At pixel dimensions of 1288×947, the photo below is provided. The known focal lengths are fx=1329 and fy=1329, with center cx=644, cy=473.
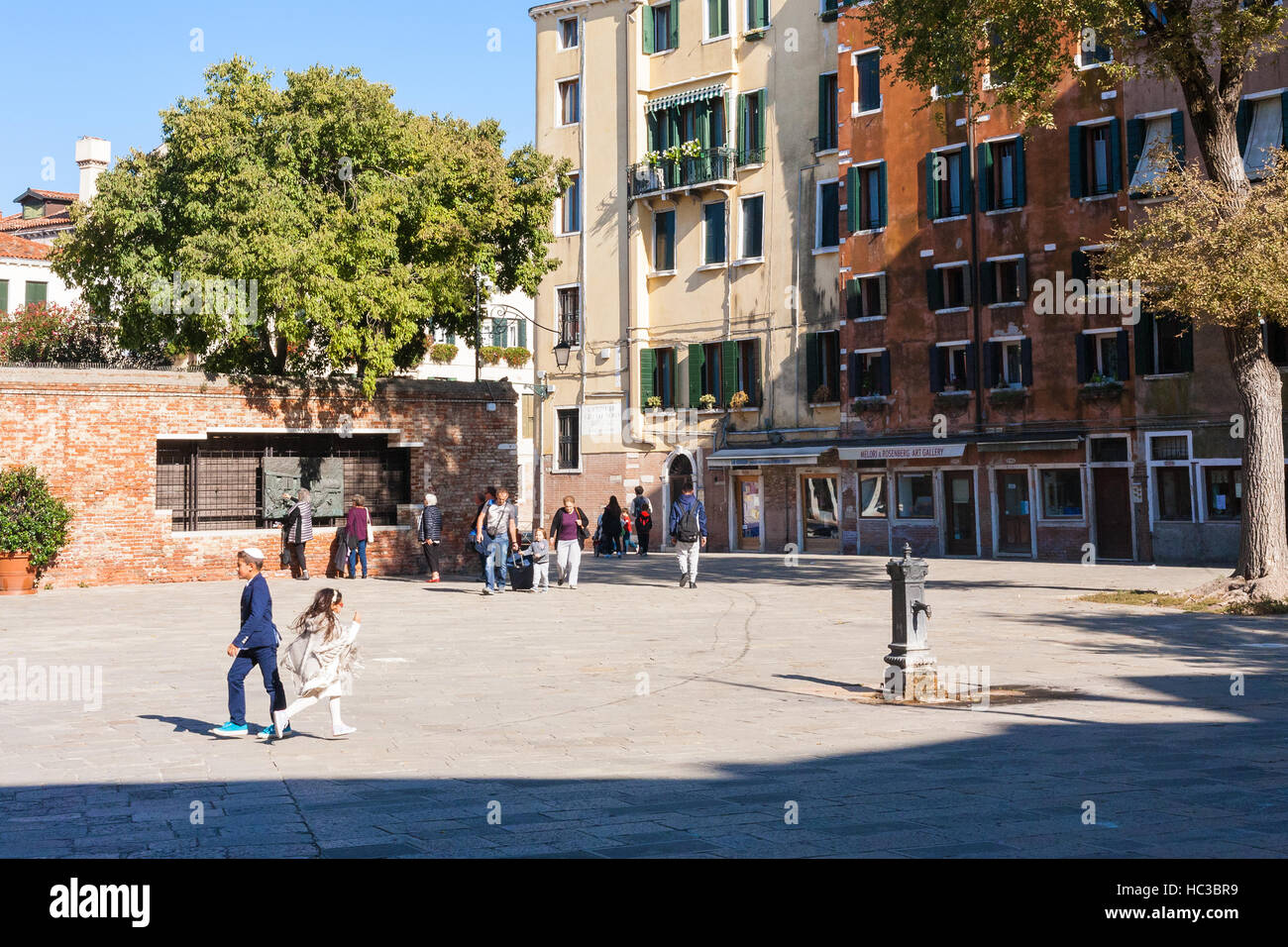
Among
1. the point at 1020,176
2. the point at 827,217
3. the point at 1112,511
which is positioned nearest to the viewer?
the point at 1112,511

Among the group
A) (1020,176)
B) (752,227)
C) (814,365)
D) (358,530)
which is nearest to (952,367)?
(814,365)

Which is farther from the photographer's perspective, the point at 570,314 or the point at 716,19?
the point at 570,314

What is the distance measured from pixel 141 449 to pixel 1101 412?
A: 872 inches

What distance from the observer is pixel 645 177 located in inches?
1684

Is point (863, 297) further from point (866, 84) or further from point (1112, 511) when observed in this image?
point (1112, 511)

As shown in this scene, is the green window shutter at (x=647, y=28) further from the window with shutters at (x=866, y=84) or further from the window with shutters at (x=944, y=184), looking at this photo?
the window with shutters at (x=944, y=184)

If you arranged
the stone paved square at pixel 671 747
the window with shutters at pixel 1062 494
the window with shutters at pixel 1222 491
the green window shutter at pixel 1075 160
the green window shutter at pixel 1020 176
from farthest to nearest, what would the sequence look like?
the green window shutter at pixel 1020 176 → the window with shutters at pixel 1062 494 → the green window shutter at pixel 1075 160 → the window with shutters at pixel 1222 491 → the stone paved square at pixel 671 747

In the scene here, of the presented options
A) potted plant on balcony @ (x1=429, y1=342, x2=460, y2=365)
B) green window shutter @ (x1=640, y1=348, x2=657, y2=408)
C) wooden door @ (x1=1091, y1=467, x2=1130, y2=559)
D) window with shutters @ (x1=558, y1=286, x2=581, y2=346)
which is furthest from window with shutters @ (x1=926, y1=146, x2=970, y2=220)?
potted plant on balcony @ (x1=429, y1=342, x2=460, y2=365)

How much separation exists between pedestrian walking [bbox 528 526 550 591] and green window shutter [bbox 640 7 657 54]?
81.0 ft

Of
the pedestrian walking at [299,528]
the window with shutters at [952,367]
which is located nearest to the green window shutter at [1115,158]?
the window with shutters at [952,367]

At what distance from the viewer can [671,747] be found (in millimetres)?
9180

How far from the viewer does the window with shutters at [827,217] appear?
129 ft

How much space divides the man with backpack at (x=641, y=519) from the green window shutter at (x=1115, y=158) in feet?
50.1

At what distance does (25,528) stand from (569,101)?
2719cm
